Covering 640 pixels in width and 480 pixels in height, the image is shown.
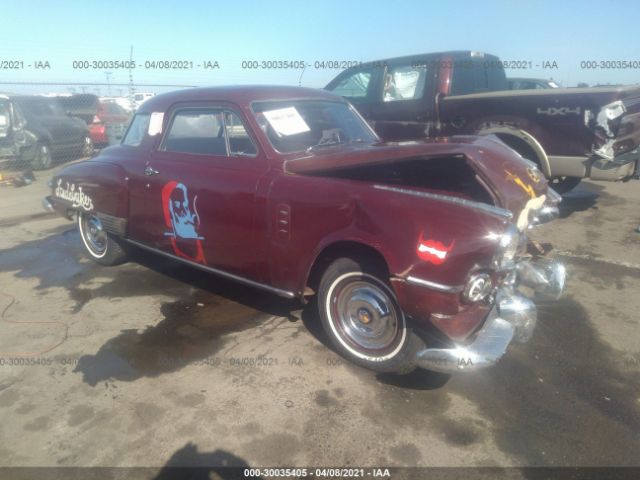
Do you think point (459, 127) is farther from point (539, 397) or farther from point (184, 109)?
point (539, 397)

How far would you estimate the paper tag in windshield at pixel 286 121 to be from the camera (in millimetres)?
3422

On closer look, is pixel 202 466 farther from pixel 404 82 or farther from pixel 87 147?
pixel 87 147

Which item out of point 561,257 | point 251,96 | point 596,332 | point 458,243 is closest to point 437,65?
point 561,257

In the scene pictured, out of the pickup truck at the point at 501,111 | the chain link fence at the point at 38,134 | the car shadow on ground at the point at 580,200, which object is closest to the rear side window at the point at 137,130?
the pickup truck at the point at 501,111

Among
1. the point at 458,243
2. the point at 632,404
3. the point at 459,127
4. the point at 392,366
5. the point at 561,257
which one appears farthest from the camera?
the point at 459,127

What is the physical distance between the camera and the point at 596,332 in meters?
3.39

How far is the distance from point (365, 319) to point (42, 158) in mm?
11463

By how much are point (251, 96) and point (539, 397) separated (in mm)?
2933

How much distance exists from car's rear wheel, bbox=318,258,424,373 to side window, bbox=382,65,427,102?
449cm

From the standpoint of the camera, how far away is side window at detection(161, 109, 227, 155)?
3.57 m

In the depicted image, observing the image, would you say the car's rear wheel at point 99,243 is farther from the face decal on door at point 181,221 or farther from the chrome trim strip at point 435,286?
the chrome trim strip at point 435,286

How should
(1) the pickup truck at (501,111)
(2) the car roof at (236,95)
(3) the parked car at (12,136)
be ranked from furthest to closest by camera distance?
(3) the parked car at (12,136), (1) the pickup truck at (501,111), (2) the car roof at (236,95)

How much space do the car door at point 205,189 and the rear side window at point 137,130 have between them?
14.2 inches

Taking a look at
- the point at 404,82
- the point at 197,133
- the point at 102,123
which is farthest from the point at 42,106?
the point at 197,133
